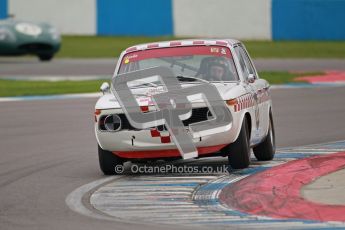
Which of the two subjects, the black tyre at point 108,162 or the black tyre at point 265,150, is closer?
the black tyre at point 108,162

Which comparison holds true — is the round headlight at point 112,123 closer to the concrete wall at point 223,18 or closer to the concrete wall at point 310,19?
the concrete wall at point 310,19

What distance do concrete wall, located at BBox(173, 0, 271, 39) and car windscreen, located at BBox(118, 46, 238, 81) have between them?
25869mm

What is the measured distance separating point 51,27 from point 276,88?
9390 mm

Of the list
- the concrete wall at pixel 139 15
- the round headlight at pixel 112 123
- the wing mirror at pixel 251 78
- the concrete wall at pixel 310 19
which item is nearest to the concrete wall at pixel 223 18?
the concrete wall at pixel 139 15

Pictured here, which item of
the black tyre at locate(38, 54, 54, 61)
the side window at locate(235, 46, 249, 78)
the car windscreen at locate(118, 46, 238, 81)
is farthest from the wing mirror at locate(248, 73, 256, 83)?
the black tyre at locate(38, 54, 54, 61)

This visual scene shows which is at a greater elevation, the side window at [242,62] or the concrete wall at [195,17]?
the side window at [242,62]

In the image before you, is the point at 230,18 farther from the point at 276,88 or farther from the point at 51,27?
the point at 276,88

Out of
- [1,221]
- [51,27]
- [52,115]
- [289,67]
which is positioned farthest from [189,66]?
[51,27]

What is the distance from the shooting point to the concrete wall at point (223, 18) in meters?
38.4

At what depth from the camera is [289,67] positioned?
→ 2870cm

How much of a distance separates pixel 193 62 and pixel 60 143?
3.07 meters

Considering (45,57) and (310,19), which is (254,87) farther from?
(310,19)

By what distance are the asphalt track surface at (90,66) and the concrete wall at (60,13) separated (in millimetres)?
7907

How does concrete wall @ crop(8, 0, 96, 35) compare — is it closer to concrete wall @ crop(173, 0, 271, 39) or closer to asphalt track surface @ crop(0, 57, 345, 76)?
concrete wall @ crop(173, 0, 271, 39)
